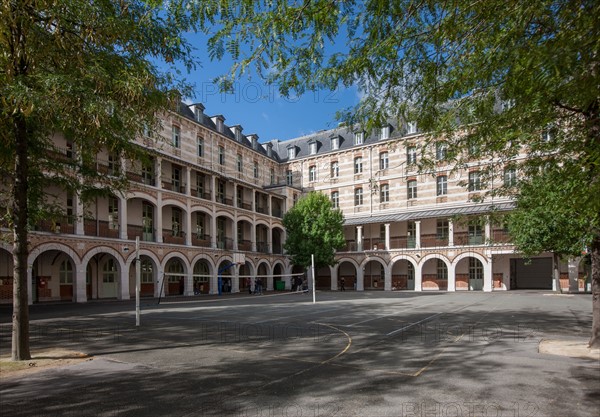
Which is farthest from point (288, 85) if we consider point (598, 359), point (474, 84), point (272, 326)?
point (272, 326)

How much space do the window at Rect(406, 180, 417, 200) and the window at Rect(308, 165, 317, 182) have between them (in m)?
10.8

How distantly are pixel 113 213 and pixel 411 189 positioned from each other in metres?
26.9

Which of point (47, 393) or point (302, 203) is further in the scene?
point (302, 203)

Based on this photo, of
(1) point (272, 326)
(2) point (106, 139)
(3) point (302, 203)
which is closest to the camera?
(2) point (106, 139)

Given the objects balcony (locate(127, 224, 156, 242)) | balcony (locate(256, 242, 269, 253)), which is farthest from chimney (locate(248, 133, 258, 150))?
balcony (locate(127, 224, 156, 242))

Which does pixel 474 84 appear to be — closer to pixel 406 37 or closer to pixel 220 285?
pixel 406 37

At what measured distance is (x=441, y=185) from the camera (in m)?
42.3

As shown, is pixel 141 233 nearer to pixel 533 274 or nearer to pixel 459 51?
pixel 459 51

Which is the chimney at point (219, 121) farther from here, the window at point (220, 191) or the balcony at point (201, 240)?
the balcony at point (201, 240)

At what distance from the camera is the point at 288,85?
5809 millimetres

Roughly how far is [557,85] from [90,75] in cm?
652

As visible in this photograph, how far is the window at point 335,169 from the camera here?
4828cm

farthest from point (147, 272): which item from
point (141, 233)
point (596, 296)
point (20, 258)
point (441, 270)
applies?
point (596, 296)

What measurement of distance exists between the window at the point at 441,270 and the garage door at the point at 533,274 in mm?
5949
